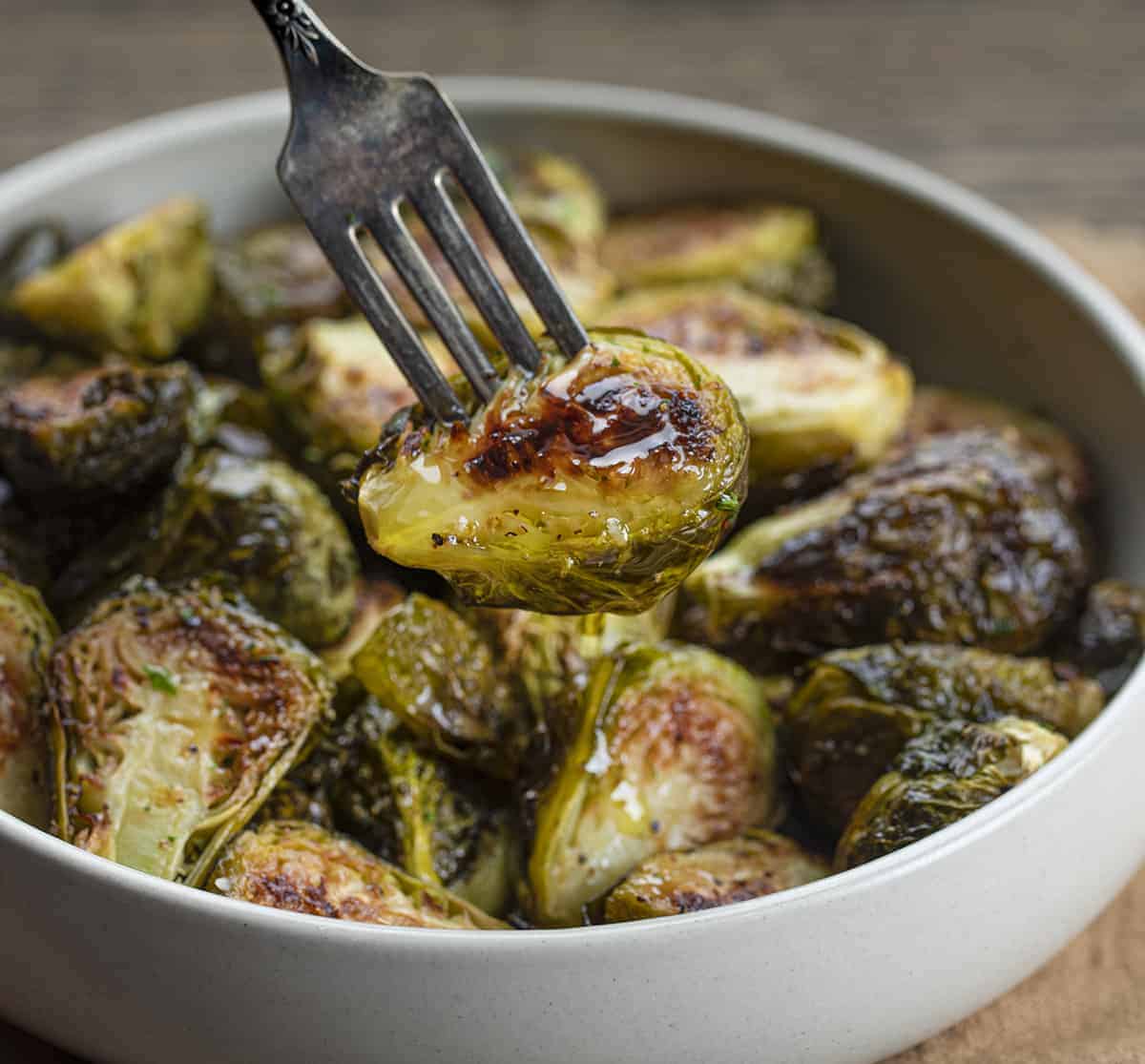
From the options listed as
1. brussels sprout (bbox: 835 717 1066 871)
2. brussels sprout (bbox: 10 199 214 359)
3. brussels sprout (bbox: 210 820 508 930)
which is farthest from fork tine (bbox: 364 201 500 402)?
brussels sprout (bbox: 10 199 214 359)

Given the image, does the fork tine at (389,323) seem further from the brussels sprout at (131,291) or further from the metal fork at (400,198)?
the brussels sprout at (131,291)

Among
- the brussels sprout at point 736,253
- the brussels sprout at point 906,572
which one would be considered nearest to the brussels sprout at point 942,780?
the brussels sprout at point 906,572

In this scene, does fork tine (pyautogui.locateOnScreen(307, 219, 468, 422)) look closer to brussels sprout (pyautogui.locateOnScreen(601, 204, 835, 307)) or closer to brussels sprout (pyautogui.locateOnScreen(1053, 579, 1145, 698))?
brussels sprout (pyautogui.locateOnScreen(1053, 579, 1145, 698))

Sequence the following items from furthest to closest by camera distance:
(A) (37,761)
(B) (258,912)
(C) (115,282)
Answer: (C) (115,282), (A) (37,761), (B) (258,912)

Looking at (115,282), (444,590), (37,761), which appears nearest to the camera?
(37,761)

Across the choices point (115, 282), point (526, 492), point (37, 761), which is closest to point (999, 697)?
point (526, 492)

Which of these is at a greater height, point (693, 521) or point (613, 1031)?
point (693, 521)

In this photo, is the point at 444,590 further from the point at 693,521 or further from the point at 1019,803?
the point at 1019,803
